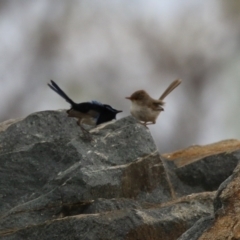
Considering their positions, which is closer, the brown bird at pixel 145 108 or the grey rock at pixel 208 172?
the grey rock at pixel 208 172

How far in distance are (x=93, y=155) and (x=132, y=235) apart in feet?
2.89

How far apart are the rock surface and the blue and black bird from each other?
7 cm

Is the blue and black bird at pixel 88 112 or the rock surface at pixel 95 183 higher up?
the blue and black bird at pixel 88 112

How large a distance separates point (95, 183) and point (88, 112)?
1136 millimetres

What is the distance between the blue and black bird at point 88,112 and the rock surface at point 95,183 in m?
0.07

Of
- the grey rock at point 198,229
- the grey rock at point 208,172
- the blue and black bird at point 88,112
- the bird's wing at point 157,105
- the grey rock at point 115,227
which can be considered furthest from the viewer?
the bird's wing at point 157,105

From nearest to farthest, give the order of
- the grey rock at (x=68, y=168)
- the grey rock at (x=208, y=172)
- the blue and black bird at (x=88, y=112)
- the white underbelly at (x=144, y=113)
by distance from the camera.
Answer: the grey rock at (x=68, y=168)
the blue and black bird at (x=88, y=112)
the grey rock at (x=208, y=172)
the white underbelly at (x=144, y=113)

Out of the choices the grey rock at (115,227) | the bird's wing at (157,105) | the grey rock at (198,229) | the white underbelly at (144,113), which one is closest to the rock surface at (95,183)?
the grey rock at (115,227)

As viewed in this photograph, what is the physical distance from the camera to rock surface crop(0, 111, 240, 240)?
14.0 feet

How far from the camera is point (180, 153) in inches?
253

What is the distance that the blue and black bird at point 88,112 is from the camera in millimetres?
5488

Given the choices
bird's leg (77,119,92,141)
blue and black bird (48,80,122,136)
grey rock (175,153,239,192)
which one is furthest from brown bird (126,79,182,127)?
bird's leg (77,119,92,141)

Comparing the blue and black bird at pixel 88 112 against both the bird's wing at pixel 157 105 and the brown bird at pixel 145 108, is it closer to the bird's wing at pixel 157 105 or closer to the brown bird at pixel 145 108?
the brown bird at pixel 145 108

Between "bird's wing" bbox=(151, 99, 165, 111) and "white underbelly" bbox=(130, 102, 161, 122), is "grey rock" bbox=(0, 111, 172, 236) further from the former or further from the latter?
"bird's wing" bbox=(151, 99, 165, 111)
